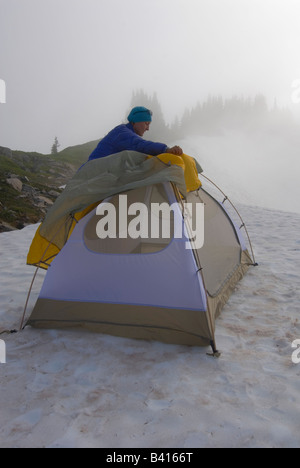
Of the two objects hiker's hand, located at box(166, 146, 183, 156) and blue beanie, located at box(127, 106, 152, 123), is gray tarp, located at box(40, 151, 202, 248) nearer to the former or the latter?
hiker's hand, located at box(166, 146, 183, 156)

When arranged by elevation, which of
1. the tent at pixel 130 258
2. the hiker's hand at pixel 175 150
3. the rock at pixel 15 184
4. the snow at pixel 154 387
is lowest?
the rock at pixel 15 184

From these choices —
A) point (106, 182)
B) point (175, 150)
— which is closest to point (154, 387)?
point (106, 182)

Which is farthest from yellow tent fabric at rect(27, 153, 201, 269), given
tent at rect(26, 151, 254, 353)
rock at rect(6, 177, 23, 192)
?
rock at rect(6, 177, 23, 192)

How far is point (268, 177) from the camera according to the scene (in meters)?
70.2

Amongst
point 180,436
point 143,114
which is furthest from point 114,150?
point 180,436

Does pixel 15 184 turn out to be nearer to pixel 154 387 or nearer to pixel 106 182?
pixel 106 182

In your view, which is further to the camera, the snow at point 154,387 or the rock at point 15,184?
the rock at point 15,184

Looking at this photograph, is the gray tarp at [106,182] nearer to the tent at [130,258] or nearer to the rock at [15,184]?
the tent at [130,258]

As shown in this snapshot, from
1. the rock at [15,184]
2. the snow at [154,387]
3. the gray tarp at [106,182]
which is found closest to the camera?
the snow at [154,387]

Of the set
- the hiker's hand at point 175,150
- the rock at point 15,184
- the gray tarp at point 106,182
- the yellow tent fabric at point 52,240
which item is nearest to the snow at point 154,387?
the yellow tent fabric at point 52,240

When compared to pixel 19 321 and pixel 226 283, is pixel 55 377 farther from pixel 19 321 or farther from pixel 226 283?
pixel 226 283

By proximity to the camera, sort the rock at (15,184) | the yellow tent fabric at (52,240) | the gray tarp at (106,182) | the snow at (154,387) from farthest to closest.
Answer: the rock at (15,184) < the yellow tent fabric at (52,240) < the gray tarp at (106,182) < the snow at (154,387)

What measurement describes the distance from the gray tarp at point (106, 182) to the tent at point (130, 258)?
14mm

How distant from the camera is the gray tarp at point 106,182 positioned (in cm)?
434
